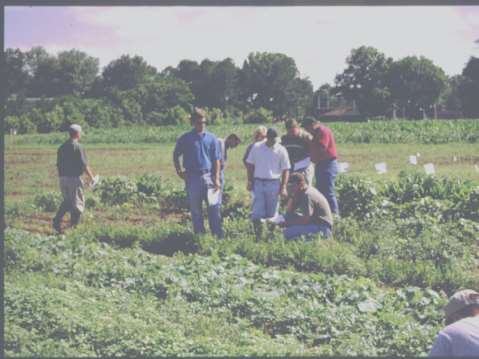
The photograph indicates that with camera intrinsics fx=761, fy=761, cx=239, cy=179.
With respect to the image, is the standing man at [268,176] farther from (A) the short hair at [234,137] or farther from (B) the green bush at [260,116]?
(B) the green bush at [260,116]

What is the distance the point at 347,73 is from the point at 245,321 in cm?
266

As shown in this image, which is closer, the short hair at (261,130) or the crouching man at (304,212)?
the crouching man at (304,212)

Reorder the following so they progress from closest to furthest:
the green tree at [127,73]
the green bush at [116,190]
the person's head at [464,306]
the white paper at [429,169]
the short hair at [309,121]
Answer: the person's head at [464,306] < the green tree at [127,73] < the short hair at [309,121] < the white paper at [429,169] < the green bush at [116,190]

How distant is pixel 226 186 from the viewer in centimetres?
966

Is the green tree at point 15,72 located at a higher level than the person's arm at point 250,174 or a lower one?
higher

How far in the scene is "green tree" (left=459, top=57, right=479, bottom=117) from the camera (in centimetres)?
731

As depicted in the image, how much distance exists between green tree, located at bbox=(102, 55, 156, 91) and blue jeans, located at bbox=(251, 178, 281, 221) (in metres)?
1.75

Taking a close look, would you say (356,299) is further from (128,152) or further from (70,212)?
(128,152)

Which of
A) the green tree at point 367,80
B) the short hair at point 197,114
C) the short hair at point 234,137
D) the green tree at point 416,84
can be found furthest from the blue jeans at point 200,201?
the green tree at point 416,84

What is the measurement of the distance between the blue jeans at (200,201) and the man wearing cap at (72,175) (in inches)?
42.5

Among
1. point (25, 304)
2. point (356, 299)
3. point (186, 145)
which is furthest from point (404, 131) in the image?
point (25, 304)

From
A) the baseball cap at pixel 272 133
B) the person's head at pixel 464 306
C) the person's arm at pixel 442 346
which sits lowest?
the person's arm at pixel 442 346

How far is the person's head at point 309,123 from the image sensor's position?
27.0ft

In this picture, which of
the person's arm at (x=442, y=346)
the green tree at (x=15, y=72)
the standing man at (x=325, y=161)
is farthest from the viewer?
the standing man at (x=325, y=161)
